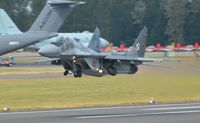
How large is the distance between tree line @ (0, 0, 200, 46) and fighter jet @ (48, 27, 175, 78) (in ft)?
201

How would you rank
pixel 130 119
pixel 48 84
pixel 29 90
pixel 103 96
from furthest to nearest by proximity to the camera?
pixel 48 84 < pixel 29 90 < pixel 103 96 < pixel 130 119

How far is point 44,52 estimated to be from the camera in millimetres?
46062

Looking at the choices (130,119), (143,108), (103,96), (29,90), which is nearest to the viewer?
(130,119)

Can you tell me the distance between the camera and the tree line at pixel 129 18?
11475 centimetres

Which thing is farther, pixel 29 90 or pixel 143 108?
pixel 29 90

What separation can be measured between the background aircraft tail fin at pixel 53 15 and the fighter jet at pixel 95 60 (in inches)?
464

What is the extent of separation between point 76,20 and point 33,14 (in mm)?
7635

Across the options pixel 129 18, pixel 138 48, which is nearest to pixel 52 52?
pixel 138 48

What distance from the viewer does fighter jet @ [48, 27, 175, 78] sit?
4691 centimetres

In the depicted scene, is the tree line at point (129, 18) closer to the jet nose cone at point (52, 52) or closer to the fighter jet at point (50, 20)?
the fighter jet at point (50, 20)

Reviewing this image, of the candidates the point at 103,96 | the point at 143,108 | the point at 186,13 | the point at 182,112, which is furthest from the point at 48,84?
the point at 186,13

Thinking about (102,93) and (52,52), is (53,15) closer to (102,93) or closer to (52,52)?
(52,52)

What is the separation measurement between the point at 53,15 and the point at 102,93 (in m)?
25.6

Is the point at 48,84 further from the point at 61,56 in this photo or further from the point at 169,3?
the point at 169,3
